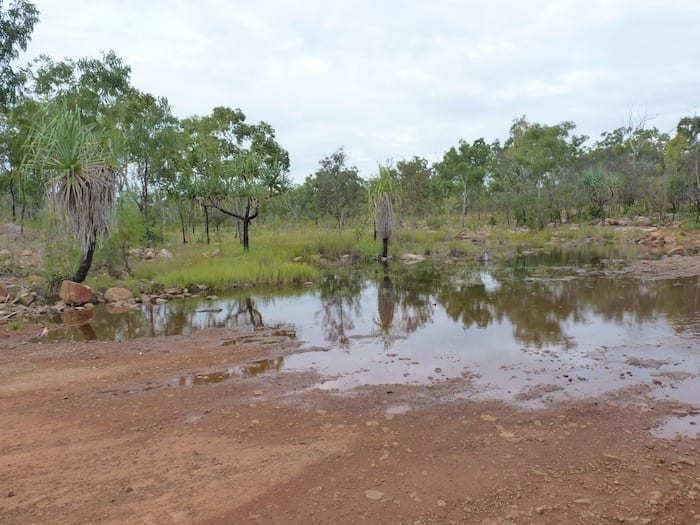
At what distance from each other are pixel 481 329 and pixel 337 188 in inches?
837

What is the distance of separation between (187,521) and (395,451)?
1896 mm

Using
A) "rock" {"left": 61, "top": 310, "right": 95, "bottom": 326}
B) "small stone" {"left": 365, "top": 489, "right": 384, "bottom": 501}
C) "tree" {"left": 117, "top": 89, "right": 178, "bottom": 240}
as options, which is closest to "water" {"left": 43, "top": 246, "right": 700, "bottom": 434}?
"rock" {"left": 61, "top": 310, "right": 95, "bottom": 326}

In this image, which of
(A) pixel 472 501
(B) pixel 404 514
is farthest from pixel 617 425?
(B) pixel 404 514

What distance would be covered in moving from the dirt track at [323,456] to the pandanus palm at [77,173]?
7027 mm

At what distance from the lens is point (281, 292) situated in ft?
51.1

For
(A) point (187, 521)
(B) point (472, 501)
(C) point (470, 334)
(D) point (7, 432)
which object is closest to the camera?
(A) point (187, 521)

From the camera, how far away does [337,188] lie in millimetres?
29750

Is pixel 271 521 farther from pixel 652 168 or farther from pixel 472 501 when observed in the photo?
pixel 652 168

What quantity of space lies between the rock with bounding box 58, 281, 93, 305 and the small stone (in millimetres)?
11480

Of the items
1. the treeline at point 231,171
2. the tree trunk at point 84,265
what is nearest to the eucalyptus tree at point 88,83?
the treeline at point 231,171

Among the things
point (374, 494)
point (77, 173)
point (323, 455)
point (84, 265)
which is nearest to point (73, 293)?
point (84, 265)

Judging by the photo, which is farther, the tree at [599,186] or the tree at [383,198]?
the tree at [599,186]

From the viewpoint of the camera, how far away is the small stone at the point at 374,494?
143 inches

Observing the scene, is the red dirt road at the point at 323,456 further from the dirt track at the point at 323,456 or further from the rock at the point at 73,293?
the rock at the point at 73,293
